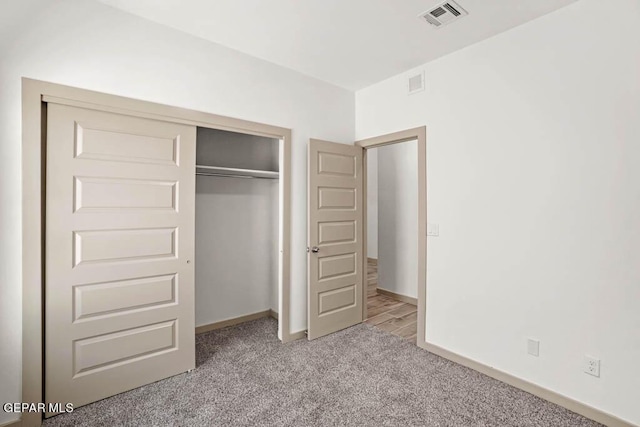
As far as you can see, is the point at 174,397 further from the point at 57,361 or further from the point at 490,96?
the point at 490,96

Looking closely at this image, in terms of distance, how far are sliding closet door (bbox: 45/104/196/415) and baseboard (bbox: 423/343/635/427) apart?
229 cm

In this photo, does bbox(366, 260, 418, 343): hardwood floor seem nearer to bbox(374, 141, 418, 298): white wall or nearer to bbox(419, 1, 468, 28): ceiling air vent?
bbox(374, 141, 418, 298): white wall

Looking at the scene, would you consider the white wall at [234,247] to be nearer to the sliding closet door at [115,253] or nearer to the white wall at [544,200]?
the sliding closet door at [115,253]

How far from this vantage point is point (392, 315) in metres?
3.89

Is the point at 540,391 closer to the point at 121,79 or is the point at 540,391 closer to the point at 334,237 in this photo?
the point at 334,237

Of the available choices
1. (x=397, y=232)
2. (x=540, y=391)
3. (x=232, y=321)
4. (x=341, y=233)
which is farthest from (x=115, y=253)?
(x=397, y=232)

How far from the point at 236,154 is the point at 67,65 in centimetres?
175

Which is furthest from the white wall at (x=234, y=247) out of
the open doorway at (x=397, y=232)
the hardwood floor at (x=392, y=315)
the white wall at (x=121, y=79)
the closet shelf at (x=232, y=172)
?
the open doorway at (x=397, y=232)

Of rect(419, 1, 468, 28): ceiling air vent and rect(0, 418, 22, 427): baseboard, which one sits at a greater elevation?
rect(419, 1, 468, 28): ceiling air vent

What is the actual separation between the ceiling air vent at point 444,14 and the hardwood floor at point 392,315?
287 cm

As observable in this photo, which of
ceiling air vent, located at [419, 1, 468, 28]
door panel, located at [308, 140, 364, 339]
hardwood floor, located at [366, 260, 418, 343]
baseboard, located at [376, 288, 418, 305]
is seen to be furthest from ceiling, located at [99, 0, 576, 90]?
baseboard, located at [376, 288, 418, 305]

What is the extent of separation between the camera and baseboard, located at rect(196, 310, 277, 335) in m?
3.31

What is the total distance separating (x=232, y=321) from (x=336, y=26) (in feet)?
10.4

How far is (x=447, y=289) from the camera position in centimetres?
280
